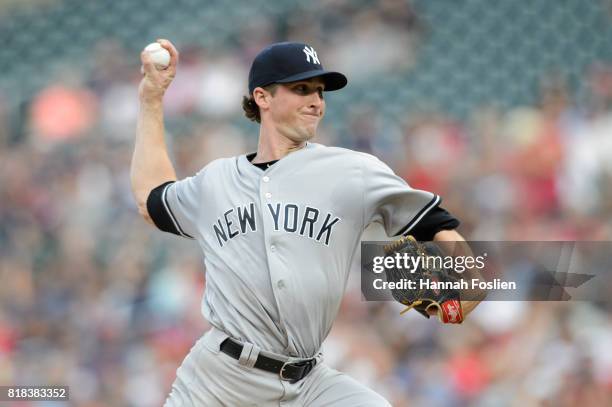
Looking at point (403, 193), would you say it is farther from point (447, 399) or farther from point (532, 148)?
point (532, 148)

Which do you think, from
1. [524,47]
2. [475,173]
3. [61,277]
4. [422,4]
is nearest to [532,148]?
[475,173]

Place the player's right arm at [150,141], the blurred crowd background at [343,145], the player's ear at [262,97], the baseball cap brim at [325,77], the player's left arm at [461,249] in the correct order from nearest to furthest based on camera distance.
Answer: the player's left arm at [461,249] < the baseball cap brim at [325,77] < the player's ear at [262,97] < the player's right arm at [150,141] < the blurred crowd background at [343,145]

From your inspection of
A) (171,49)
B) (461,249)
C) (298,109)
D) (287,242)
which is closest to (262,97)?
(298,109)

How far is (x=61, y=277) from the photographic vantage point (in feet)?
18.5

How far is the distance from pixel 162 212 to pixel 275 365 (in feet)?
2.09

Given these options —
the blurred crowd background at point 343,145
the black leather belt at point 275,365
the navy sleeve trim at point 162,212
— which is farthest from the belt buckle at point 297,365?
the blurred crowd background at point 343,145

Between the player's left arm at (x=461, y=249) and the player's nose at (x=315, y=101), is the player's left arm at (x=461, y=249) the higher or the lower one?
the lower one

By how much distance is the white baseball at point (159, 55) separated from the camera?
2956 mm

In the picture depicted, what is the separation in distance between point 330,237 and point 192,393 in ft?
1.98

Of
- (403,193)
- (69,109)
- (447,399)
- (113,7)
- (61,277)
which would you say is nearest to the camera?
(403,193)

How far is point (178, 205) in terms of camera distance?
2.82 meters

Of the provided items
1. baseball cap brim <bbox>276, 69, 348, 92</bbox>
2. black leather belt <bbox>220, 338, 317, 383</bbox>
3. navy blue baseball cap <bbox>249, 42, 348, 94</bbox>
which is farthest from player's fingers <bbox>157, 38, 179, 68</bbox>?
black leather belt <bbox>220, 338, 317, 383</bbox>

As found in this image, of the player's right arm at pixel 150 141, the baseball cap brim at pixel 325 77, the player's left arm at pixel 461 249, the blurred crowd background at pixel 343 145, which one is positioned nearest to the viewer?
the player's left arm at pixel 461 249

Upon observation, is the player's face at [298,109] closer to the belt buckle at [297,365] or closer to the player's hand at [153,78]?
the player's hand at [153,78]
